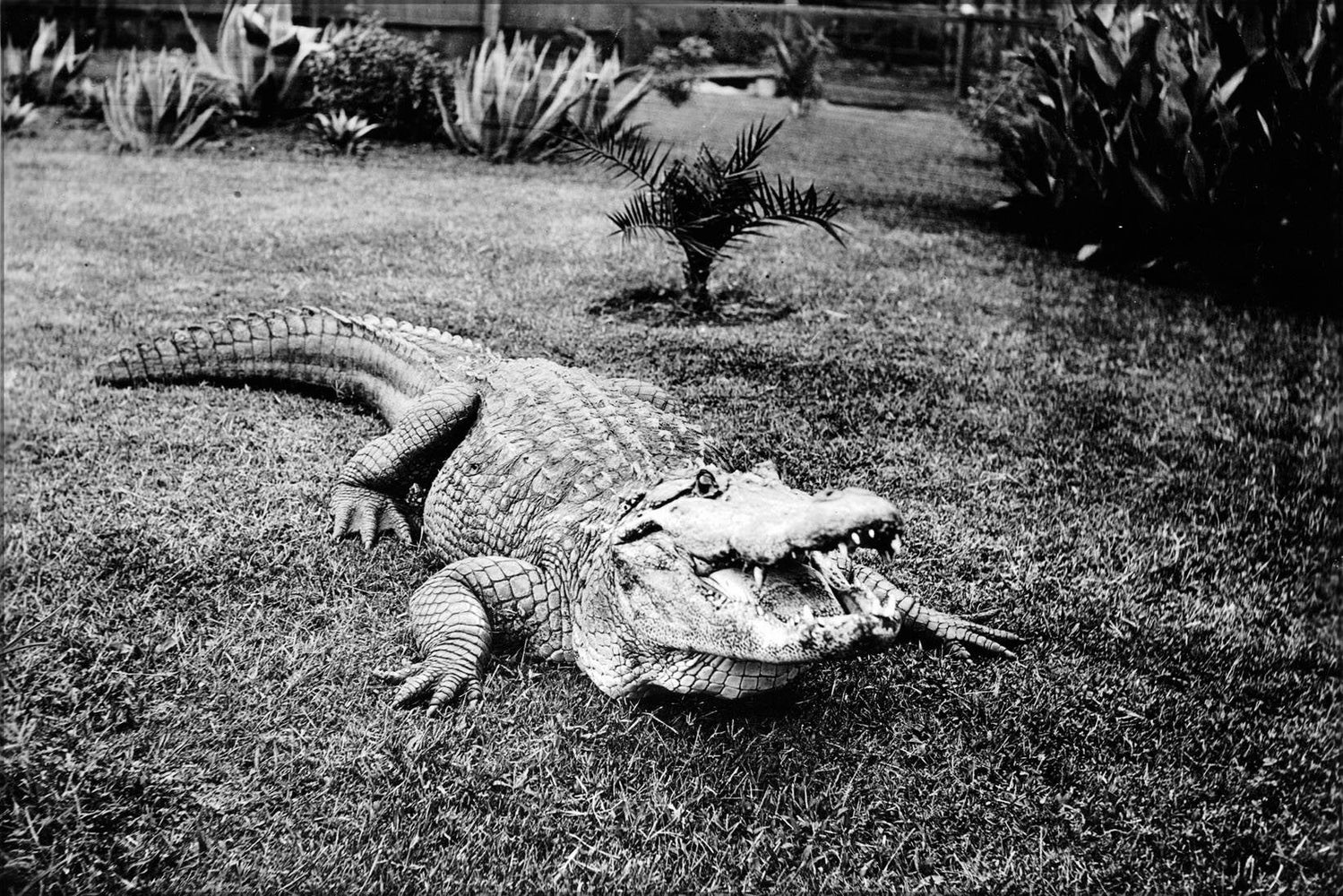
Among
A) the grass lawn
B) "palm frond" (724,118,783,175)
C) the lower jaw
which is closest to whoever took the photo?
the grass lawn

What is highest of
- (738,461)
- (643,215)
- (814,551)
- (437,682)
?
(643,215)

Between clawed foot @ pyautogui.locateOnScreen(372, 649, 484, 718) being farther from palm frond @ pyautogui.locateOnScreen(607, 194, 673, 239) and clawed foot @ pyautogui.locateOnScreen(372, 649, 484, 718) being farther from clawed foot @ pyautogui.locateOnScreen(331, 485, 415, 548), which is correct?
palm frond @ pyautogui.locateOnScreen(607, 194, 673, 239)

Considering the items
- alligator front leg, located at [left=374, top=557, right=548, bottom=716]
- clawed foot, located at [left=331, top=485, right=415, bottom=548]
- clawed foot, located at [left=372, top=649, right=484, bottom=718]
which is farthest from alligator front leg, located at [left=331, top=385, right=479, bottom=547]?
clawed foot, located at [left=372, top=649, right=484, bottom=718]

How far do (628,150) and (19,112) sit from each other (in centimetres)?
201

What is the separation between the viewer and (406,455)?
2.83 metres

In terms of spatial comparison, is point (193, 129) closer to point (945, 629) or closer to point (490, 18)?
point (490, 18)

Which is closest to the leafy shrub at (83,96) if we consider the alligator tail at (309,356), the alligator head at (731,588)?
the alligator tail at (309,356)

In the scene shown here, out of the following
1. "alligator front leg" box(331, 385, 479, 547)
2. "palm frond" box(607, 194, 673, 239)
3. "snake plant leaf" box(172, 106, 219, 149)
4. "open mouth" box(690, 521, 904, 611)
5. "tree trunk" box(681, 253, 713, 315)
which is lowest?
"alligator front leg" box(331, 385, 479, 547)

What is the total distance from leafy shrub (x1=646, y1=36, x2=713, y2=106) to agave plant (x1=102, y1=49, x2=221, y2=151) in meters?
1.44

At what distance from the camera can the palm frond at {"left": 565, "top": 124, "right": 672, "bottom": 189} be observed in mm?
2477

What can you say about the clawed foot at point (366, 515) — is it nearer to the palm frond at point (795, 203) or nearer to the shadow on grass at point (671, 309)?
the shadow on grass at point (671, 309)

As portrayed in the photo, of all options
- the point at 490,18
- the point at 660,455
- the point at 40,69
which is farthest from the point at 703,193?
the point at 40,69

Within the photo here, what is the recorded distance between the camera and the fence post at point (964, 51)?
101 inches

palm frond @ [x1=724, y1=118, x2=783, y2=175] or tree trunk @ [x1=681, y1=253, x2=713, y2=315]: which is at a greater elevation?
palm frond @ [x1=724, y1=118, x2=783, y2=175]
